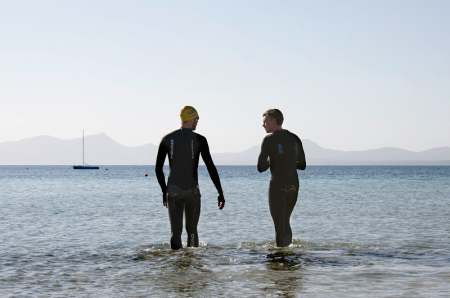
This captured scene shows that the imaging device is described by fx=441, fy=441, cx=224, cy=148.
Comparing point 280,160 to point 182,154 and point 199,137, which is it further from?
point 182,154

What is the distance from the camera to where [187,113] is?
7.73 metres

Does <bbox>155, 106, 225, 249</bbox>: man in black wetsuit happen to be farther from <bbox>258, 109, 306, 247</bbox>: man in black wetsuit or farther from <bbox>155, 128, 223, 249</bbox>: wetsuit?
<bbox>258, 109, 306, 247</bbox>: man in black wetsuit

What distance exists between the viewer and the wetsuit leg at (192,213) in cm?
765

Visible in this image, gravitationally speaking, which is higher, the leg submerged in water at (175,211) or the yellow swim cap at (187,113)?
the yellow swim cap at (187,113)

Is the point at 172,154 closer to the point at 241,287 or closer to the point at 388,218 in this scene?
the point at 241,287

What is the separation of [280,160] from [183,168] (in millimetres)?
1752

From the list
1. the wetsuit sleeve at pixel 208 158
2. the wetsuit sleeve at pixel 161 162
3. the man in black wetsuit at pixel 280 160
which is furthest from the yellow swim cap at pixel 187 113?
the man in black wetsuit at pixel 280 160

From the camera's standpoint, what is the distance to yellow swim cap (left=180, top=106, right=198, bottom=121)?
7711 millimetres

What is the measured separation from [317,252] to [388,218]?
31.6ft

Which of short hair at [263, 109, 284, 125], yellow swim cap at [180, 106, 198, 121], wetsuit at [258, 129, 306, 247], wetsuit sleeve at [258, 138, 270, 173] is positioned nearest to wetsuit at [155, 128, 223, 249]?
yellow swim cap at [180, 106, 198, 121]

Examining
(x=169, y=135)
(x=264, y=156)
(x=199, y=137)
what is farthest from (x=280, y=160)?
(x=169, y=135)

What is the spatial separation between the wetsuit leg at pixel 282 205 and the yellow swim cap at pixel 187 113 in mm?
1921

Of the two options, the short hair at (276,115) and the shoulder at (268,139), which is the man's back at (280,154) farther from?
the short hair at (276,115)

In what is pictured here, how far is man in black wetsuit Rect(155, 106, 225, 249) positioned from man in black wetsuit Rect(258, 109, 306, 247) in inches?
40.6
